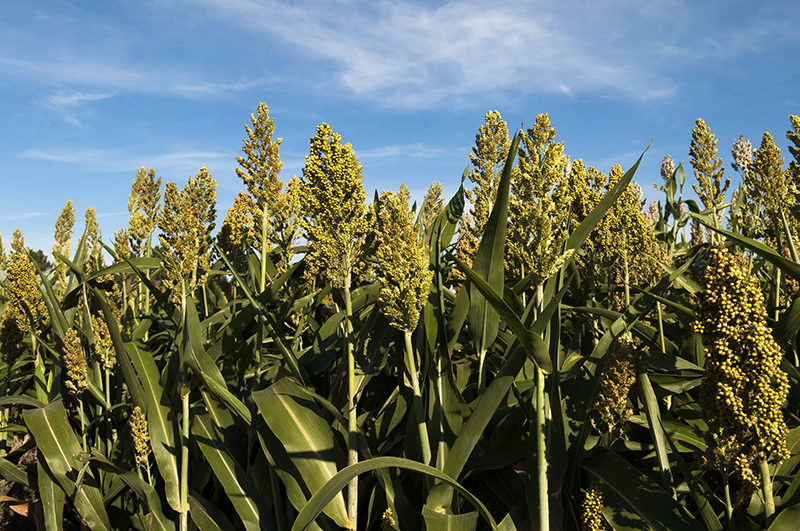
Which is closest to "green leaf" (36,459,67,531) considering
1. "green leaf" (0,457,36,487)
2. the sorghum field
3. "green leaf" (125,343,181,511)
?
the sorghum field

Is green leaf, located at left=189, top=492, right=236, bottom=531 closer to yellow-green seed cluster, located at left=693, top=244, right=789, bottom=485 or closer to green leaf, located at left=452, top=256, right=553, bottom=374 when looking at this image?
green leaf, located at left=452, top=256, right=553, bottom=374

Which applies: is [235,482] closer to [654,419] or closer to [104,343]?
[104,343]

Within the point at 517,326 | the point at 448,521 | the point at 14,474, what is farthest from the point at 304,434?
the point at 14,474

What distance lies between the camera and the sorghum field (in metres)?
1.87

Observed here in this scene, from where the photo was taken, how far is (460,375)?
3.06 m

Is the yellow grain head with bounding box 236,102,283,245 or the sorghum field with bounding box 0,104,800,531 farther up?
the yellow grain head with bounding box 236,102,283,245

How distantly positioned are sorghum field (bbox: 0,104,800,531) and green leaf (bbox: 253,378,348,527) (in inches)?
0.5

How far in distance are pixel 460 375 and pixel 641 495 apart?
124 centimetres

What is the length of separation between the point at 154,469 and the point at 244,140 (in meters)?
2.63

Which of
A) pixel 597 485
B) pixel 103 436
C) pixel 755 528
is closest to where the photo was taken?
pixel 755 528

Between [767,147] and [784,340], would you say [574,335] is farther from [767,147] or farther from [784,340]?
[767,147]

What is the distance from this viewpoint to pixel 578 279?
11.8 feet

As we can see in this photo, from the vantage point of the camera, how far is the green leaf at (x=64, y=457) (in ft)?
11.1

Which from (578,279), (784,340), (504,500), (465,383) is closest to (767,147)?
(578,279)
